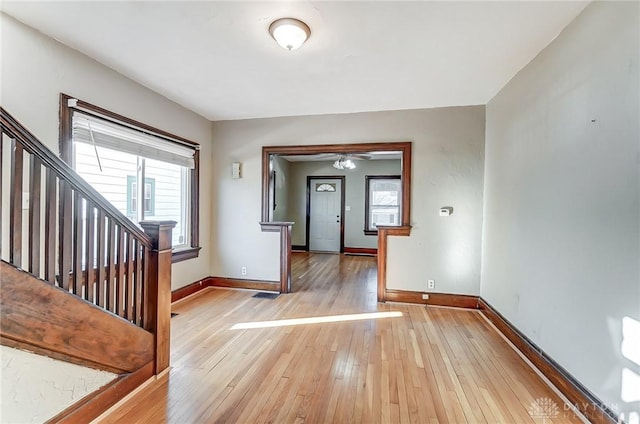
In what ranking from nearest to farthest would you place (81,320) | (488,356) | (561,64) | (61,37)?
(81,320) < (561,64) < (61,37) < (488,356)

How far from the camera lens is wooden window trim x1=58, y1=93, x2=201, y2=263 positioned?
7.95ft

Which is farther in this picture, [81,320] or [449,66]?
[449,66]

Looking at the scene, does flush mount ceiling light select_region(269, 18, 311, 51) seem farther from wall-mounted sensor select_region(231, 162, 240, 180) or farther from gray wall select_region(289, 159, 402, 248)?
gray wall select_region(289, 159, 402, 248)

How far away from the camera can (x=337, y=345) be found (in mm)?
2678

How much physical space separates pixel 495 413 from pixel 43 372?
2523mm

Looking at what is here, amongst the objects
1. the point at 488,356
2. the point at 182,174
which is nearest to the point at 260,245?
the point at 182,174

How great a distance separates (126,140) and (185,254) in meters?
1.59

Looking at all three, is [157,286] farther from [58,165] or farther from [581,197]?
[581,197]

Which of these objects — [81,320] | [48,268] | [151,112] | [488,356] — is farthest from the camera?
[151,112]

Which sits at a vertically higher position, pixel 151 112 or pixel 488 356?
pixel 151 112

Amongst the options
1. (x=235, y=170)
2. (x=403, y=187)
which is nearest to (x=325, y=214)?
(x=235, y=170)

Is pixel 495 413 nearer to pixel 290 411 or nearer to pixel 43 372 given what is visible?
pixel 290 411

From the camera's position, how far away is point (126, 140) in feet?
9.84

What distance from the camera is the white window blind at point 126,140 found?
259 centimetres
